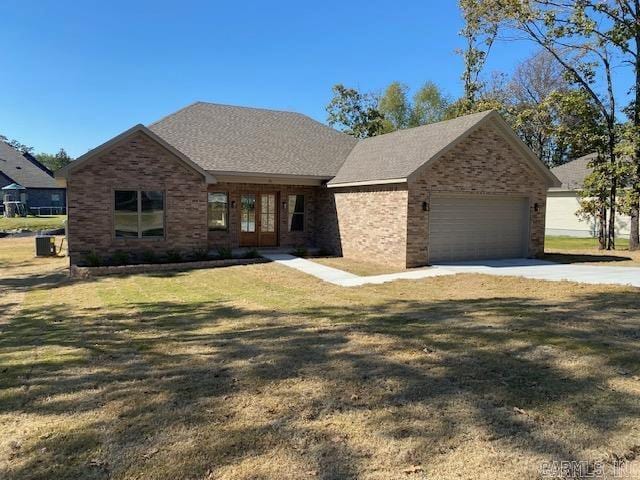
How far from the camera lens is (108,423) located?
161 inches

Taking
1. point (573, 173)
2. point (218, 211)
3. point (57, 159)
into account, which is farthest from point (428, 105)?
point (57, 159)

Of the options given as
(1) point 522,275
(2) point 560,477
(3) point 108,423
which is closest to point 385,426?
(2) point 560,477

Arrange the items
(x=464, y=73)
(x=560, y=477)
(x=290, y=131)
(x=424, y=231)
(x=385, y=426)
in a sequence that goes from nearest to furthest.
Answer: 1. (x=560, y=477)
2. (x=385, y=426)
3. (x=424, y=231)
4. (x=290, y=131)
5. (x=464, y=73)

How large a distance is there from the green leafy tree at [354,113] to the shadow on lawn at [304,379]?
34.8 meters

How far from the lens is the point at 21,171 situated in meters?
50.3

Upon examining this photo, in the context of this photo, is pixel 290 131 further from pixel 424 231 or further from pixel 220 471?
pixel 220 471

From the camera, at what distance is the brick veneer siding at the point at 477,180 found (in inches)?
582

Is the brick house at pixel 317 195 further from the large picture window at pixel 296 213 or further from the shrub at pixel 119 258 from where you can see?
the shrub at pixel 119 258

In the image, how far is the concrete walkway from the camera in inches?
475

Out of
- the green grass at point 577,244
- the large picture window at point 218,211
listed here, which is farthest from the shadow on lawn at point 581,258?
the large picture window at point 218,211

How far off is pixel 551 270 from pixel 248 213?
10849 mm

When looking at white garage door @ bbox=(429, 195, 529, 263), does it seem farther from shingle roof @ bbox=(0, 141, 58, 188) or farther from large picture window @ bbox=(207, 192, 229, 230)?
shingle roof @ bbox=(0, 141, 58, 188)

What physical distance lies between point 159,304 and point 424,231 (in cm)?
843

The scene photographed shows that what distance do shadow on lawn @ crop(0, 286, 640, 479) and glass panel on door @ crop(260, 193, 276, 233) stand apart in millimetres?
10876
